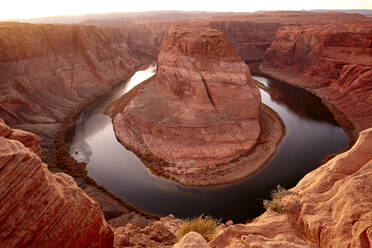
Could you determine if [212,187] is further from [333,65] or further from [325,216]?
[333,65]

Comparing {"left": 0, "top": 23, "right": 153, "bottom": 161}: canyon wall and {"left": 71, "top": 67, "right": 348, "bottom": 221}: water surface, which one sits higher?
{"left": 0, "top": 23, "right": 153, "bottom": 161}: canyon wall

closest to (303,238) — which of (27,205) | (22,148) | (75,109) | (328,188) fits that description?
(328,188)

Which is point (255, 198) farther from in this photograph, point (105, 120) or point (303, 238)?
point (105, 120)

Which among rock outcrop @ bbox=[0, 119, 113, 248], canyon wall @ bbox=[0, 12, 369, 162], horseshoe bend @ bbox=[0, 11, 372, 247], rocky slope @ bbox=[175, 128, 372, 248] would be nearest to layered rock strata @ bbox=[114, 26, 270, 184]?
horseshoe bend @ bbox=[0, 11, 372, 247]

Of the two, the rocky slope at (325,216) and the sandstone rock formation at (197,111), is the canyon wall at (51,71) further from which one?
the rocky slope at (325,216)

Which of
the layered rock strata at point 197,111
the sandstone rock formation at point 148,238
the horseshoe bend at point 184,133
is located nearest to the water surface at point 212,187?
the horseshoe bend at point 184,133

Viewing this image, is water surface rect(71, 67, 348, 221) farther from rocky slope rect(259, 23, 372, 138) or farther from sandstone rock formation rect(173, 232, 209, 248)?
sandstone rock formation rect(173, 232, 209, 248)

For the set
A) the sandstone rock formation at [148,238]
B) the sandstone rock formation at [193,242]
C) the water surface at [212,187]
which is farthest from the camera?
the water surface at [212,187]

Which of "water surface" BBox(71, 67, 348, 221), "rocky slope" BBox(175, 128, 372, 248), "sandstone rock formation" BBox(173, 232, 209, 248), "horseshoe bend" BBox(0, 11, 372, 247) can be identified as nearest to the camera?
"sandstone rock formation" BBox(173, 232, 209, 248)
